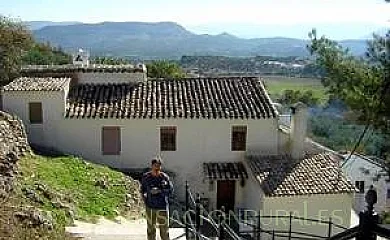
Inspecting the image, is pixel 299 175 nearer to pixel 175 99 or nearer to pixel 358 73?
pixel 175 99

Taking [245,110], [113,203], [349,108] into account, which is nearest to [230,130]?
[245,110]

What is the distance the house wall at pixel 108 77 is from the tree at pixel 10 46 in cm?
267

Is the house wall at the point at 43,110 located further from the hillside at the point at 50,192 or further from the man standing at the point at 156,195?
the man standing at the point at 156,195

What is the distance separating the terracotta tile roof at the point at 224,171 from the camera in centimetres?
1970

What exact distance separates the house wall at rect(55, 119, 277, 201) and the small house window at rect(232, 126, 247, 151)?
151 mm

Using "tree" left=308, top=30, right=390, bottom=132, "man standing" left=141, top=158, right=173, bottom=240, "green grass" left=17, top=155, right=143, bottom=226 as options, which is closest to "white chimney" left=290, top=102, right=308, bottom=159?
"green grass" left=17, top=155, right=143, bottom=226

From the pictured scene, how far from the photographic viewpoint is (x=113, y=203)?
49.7 ft

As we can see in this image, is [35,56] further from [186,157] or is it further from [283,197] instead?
[283,197]

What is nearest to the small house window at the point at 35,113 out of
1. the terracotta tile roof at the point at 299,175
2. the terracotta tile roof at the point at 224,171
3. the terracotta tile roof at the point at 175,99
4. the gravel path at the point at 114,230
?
the terracotta tile roof at the point at 175,99

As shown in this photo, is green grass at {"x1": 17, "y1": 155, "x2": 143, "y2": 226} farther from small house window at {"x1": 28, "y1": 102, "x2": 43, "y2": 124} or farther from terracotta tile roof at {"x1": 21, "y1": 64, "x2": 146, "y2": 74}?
terracotta tile roof at {"x1": 21, "y1": 64, "x2": 146, "y2": 74}

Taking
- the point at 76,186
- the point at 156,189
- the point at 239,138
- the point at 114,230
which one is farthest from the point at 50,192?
the point at 239,138

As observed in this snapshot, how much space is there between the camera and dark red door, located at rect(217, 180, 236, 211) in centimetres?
2012

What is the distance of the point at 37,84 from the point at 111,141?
3401 mm

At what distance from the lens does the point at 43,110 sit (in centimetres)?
2002
